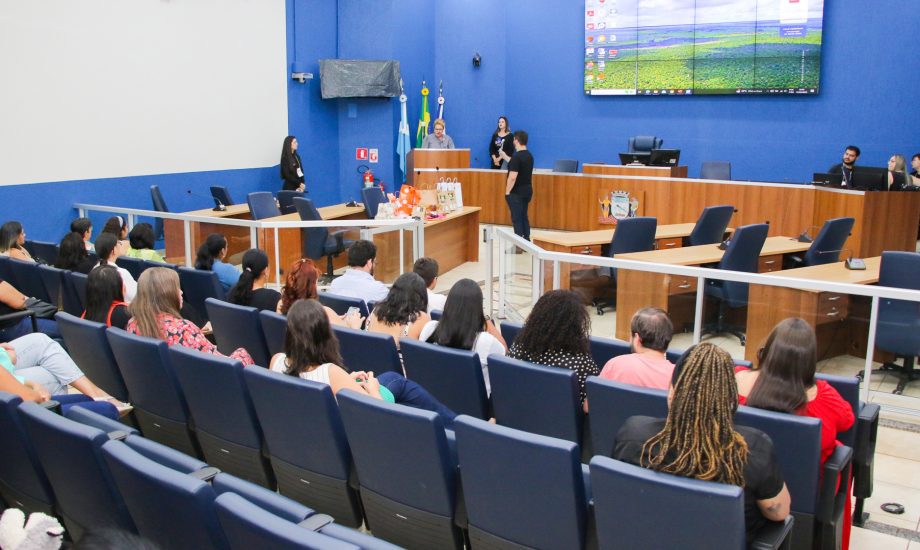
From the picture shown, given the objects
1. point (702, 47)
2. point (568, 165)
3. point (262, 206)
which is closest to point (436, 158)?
point (568, 165)

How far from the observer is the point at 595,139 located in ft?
46.3

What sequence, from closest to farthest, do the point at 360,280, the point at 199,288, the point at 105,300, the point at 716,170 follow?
the point at 105,300
the point at 360,280
the point at 199,288
the point at 716,170

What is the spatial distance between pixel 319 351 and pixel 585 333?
1137mm

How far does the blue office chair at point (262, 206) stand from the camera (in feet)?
29.9

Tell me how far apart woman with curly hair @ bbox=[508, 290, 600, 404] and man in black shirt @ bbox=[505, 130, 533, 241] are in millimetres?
6454

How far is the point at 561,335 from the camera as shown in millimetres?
3471

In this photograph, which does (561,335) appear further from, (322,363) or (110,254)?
(110,254)

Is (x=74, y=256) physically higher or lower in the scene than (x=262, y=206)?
lower

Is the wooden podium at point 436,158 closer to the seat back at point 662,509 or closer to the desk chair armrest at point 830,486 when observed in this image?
the desk chair armrest at point 830,486

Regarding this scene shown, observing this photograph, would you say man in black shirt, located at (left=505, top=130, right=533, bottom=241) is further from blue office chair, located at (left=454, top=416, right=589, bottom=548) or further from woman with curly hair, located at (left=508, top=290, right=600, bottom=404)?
blue office chair, located at (left=454, top=416, right=589, bottom=548)

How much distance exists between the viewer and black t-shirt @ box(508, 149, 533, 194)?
32.9ft

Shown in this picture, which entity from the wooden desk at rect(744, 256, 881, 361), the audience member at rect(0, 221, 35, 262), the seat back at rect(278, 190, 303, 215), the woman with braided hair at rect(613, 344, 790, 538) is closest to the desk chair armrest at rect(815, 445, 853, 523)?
the woman with braided hair at rect(613, 344, 790, 538)

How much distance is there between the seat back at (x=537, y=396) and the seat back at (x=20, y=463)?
5.75 feet

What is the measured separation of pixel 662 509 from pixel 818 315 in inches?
117
